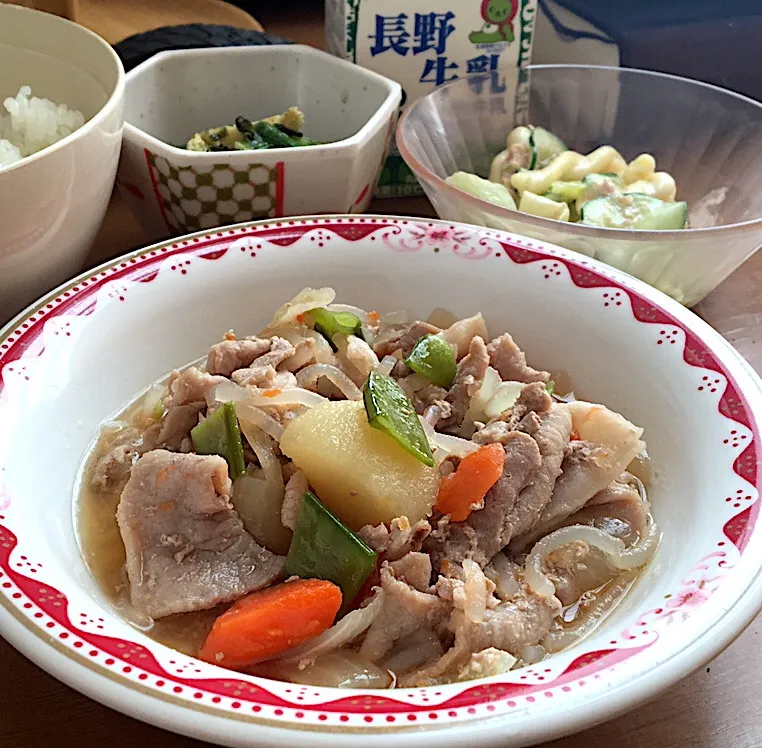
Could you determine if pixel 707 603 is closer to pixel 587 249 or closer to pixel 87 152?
pixel 587 249

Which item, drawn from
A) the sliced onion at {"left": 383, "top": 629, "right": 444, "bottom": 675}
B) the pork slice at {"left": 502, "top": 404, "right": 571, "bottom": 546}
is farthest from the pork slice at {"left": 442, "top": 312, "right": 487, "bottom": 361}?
the sliced onion at {"left": 383, "top": 629, "right": 444, "bottom": 675}

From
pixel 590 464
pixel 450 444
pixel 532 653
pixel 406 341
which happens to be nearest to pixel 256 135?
pixel 406 341

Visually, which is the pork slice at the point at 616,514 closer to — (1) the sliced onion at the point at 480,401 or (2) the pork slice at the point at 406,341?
(1) the sliced onion at the point at 480,401

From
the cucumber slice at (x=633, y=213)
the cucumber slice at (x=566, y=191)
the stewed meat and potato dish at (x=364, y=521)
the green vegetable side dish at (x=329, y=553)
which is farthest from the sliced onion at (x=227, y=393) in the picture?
the cucumber slice at (x=566, y=191)

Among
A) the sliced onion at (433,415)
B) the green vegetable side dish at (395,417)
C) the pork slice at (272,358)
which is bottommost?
the sliced onion at (433,415)

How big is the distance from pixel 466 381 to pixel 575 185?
33.4 inches

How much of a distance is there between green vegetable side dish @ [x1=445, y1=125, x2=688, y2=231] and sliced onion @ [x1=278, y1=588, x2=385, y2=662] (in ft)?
3.67

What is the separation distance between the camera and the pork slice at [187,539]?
121cm

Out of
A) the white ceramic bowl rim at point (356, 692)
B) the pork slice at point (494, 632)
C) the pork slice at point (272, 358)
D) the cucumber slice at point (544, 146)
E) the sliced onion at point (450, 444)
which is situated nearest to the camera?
the white ceramic bowl rim at point (356, 692)

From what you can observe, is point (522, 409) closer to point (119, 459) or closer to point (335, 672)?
point (335, 672)

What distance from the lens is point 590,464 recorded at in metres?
1.37

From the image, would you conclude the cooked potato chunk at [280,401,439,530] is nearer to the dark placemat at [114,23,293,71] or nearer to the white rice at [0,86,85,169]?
the white rice at [0,86,85,169]

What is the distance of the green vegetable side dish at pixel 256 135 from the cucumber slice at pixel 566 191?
2.05 feet

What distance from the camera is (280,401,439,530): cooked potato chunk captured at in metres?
1.24
